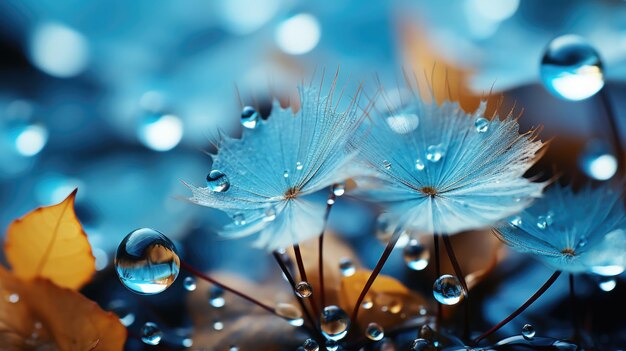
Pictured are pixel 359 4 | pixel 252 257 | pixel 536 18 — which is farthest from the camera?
pixel 359 4

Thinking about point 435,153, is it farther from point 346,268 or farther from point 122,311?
point 122,311

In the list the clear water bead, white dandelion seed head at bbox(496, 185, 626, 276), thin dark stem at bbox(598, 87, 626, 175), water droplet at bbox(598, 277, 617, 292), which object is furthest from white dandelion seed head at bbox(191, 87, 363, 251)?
thin dark stem at bbox(598, 87, 626, 175)

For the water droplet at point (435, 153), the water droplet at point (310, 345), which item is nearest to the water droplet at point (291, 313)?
the water droplet at point (310, 345)

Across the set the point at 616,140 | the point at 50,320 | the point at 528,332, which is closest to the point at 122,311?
the point at 50,320

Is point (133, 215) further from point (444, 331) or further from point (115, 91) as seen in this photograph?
point (444, 331)

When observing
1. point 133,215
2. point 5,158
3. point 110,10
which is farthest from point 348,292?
point 110,10

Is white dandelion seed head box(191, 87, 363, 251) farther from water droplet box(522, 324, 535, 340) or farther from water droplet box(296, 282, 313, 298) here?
water droplet box(522, 324, 535, 340)

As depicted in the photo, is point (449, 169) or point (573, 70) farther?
point (573, 70)
